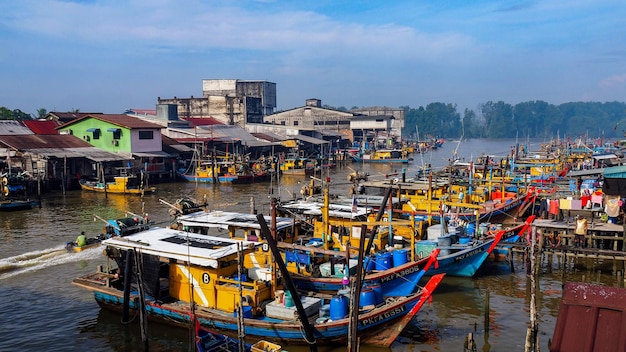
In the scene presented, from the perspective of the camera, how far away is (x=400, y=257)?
18141mm

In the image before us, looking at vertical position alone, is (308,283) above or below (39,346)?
above

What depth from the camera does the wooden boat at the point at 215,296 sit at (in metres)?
14.1

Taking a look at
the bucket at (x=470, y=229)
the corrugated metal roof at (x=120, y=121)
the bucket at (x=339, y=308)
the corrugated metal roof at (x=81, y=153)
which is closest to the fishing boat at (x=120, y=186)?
the corrugated metal roof at (x=81, y=153)

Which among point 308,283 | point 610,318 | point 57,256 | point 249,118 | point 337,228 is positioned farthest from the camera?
point 249,118

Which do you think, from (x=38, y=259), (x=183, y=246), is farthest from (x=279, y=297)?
(x=38, y=259)

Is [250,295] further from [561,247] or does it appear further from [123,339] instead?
[561,247]

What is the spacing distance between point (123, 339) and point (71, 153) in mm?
35787

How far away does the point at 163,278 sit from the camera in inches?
669

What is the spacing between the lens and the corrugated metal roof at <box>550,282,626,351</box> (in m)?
7.59

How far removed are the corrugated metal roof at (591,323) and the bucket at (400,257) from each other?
32.9 ft

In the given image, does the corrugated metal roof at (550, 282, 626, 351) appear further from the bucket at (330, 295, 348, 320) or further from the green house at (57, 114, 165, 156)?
the green house at (57, 114, 165, 156)

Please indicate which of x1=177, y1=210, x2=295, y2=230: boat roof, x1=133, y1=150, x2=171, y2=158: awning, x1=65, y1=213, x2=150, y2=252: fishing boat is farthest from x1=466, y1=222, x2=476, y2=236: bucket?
x1=133, y1=150, x2=171, y2=158: awning

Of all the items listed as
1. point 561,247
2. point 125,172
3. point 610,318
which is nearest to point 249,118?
point 125,172

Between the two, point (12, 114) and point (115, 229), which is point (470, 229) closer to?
point (115, 229)
